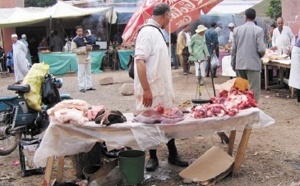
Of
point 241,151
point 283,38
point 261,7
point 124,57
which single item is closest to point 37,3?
point 124,57

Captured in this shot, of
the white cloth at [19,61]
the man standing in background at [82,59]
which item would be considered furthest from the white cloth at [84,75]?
the white cloth at [19,61]

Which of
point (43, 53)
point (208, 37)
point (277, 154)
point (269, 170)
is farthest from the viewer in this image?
point (43, 53)

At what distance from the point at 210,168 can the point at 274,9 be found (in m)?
16.8

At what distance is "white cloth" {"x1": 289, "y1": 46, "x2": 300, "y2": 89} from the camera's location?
8.87 meters

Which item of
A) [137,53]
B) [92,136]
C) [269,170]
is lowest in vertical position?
[269,170]

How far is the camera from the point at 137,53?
470cm

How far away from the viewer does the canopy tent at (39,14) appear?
63.4ft

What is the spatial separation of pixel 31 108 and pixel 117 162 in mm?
1994

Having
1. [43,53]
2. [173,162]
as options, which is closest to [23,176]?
[173,162]

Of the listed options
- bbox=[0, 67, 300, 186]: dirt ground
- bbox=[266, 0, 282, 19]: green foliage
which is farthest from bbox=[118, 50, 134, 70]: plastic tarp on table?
bbox=[0, 67, 300, 186]: dirt ground

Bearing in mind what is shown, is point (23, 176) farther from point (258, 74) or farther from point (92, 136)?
point (258, 74)

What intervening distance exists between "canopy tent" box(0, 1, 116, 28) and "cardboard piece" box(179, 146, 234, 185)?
51.2 ft

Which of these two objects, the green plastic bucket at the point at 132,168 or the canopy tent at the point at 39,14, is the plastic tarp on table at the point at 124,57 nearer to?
the canopy tent at the point at 39,14

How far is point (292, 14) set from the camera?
45.2 feet
